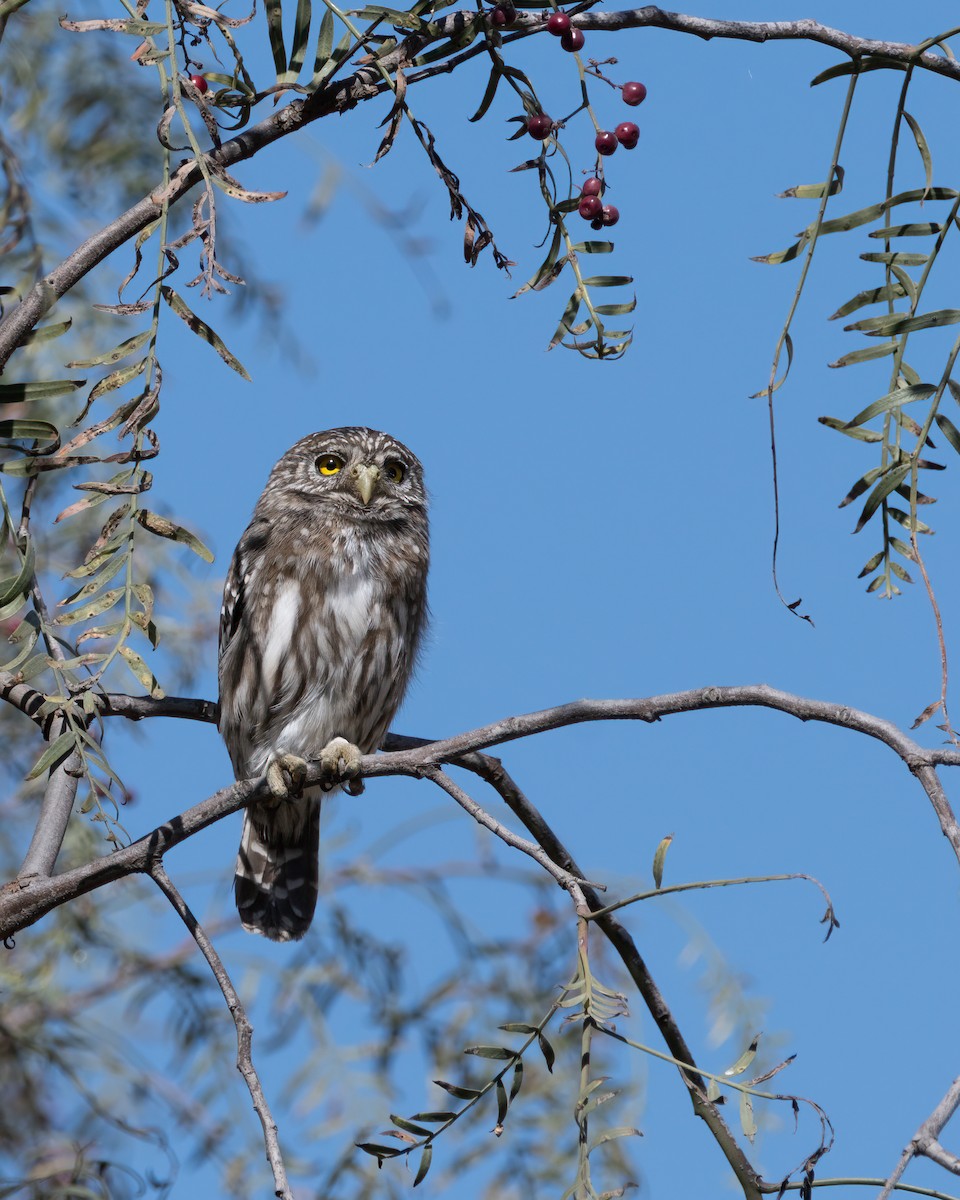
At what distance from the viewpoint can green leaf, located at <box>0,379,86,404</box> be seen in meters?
2.09

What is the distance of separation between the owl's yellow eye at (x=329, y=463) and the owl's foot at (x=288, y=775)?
1.39m

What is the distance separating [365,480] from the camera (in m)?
4.55

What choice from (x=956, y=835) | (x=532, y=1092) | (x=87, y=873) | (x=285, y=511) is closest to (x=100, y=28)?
(x=87, y=873)

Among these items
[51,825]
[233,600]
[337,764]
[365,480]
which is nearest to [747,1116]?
[51,825]

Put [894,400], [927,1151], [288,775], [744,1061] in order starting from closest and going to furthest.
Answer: [927,1151]
[744,1061]
[894,400]
[288,775]

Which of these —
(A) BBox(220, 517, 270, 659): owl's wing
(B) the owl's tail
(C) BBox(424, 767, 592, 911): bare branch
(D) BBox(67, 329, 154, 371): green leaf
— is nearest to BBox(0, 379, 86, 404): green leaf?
(D) BBox(67, 329, 154, 371): green leaf

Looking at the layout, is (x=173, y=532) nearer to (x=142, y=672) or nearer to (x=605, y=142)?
(x=142, y=672)

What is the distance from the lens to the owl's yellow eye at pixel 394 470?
4766mm

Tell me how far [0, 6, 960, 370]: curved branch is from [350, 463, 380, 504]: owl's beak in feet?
6.77

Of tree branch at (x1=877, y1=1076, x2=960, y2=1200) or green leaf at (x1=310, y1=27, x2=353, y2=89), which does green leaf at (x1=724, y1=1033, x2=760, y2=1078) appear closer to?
tree branch at (x1=877, y1=1076, x2=960, y2=1200)

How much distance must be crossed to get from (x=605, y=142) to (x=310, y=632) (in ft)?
6.71

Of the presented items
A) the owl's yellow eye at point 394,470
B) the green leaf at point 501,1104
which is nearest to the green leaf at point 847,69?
the green leaf at point 501,1104

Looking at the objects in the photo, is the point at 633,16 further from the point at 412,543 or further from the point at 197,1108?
the point at 197,1108

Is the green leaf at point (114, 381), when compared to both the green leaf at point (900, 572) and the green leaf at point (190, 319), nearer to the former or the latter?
the green leaf at point (190, 319)
